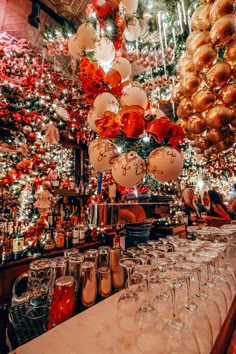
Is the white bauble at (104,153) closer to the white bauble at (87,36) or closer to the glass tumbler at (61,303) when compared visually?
the glass tumbler at (61,303)

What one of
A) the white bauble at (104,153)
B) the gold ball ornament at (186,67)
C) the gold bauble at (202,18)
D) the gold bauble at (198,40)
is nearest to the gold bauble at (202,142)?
the gold ball ornament at (186,67)

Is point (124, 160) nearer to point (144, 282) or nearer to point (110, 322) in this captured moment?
point (144, 282)

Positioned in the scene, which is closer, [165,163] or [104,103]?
[165,163]

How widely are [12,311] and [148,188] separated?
2.71 feet

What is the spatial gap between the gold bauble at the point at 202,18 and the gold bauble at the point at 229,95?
468 millimetres

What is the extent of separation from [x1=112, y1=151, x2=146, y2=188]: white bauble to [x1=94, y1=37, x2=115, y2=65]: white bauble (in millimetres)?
703

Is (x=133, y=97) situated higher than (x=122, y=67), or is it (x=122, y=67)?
(x=122, y=67)

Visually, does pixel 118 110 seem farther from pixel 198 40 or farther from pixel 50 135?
pixel 50 135

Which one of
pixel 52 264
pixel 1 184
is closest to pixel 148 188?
pixel 52 264

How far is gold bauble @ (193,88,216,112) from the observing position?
1529mm

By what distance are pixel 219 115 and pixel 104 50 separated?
867mm

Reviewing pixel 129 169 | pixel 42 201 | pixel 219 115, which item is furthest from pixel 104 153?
pixel 42 201

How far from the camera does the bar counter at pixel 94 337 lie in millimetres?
562

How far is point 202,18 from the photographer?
5.00ft
